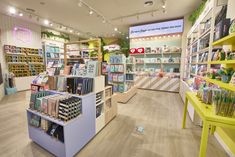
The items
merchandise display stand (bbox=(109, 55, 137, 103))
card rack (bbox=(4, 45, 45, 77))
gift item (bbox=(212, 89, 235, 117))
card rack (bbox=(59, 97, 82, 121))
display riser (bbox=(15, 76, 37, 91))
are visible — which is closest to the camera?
gift item (bbox=(212, 89, 235, 117))

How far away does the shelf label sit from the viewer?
19.6 ft

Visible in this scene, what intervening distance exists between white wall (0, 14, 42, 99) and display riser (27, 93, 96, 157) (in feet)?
15.1

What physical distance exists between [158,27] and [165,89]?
3.13m

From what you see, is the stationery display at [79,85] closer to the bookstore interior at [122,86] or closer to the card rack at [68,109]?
the bookstore interior at [122,86]

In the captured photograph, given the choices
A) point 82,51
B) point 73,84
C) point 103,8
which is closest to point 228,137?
point 73,84

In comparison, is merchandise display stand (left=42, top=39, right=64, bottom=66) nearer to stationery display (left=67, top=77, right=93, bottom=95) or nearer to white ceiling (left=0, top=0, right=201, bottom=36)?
white ceiling (left=0, top=0, right=201, bottom=36)

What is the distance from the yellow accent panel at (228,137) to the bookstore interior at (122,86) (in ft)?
0.05

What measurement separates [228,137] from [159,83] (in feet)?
14.4

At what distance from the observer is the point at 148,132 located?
8.65ft

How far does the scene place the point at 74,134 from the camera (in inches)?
75.2

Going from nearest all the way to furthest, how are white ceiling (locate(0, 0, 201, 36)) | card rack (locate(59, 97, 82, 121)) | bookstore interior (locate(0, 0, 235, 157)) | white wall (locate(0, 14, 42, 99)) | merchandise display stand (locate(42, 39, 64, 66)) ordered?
card rack (locate(59, 97, 82, 121)) → bookstore interior (locate(0, 0, 235, 157)) → white ceiling (locate(0, 0, 201, 36)) → white wall (locate(0, 14, 42, 99)) → merchandise display stand (locate(42, 39, 64, 66))

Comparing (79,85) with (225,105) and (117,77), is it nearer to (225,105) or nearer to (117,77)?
(225,105)

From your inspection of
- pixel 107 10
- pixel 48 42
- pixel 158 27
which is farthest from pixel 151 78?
pixel 48 42

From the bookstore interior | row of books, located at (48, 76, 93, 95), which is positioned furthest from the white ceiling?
row of books, located at (48, 76, 93, 95)
